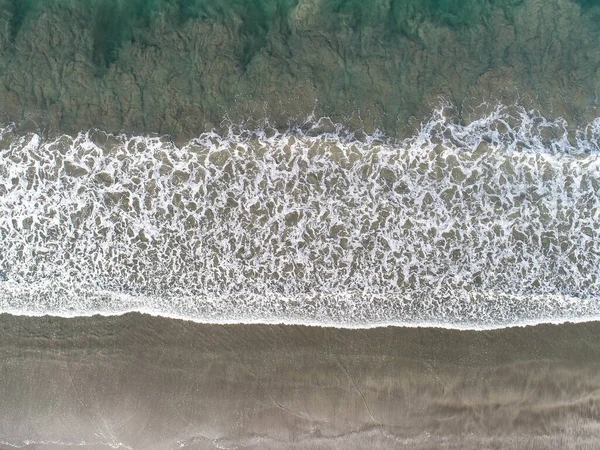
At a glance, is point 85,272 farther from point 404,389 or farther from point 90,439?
point 404,389

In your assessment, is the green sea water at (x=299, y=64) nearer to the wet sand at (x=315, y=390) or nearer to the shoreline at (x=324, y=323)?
the shoreline at (x=324, y=323)

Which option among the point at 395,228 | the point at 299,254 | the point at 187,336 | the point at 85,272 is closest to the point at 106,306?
the point at 85,272

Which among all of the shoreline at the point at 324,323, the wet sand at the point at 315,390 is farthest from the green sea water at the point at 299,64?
the wet sand at the point at 315,390

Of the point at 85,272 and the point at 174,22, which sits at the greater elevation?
the point at 174,22

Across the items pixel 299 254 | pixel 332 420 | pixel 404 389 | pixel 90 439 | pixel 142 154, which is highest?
pixel 142 154

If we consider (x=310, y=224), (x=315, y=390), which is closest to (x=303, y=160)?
(x=310, y=224)

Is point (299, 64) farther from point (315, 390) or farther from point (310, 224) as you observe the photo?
point (315, 390)

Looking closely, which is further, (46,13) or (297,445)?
(46,13)
